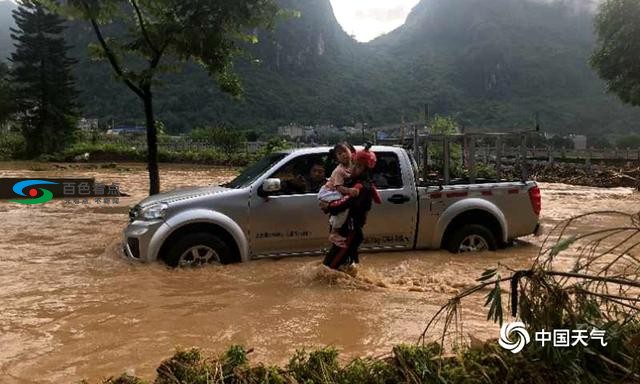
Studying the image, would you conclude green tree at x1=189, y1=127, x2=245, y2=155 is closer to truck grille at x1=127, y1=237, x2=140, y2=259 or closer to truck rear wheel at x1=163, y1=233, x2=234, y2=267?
truck grille at x1=127, y1=237, x2=140, y2=259

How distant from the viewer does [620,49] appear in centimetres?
2809

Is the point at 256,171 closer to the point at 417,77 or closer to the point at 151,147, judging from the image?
the point at 151,147

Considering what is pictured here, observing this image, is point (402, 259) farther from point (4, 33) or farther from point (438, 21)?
point (4, 33)

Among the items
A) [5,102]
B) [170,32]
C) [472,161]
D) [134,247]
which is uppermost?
[5,102]

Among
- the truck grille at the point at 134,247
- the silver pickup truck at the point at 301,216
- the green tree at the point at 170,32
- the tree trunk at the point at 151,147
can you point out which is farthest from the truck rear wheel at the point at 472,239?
the tree trunk at the point at 151,147

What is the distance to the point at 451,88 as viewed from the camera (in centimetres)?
11862

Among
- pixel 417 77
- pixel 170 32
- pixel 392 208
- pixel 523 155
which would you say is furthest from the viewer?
pixel 417 77

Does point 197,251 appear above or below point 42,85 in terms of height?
below

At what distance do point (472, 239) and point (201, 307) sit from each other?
3.81m

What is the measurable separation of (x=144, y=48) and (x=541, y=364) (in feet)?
39.0

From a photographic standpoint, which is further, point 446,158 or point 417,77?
point 417,77

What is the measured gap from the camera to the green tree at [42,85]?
4344 cm

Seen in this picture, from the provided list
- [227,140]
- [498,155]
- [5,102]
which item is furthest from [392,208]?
[5,102]

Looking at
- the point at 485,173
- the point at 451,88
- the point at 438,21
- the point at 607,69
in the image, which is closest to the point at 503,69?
the point at 451,88
